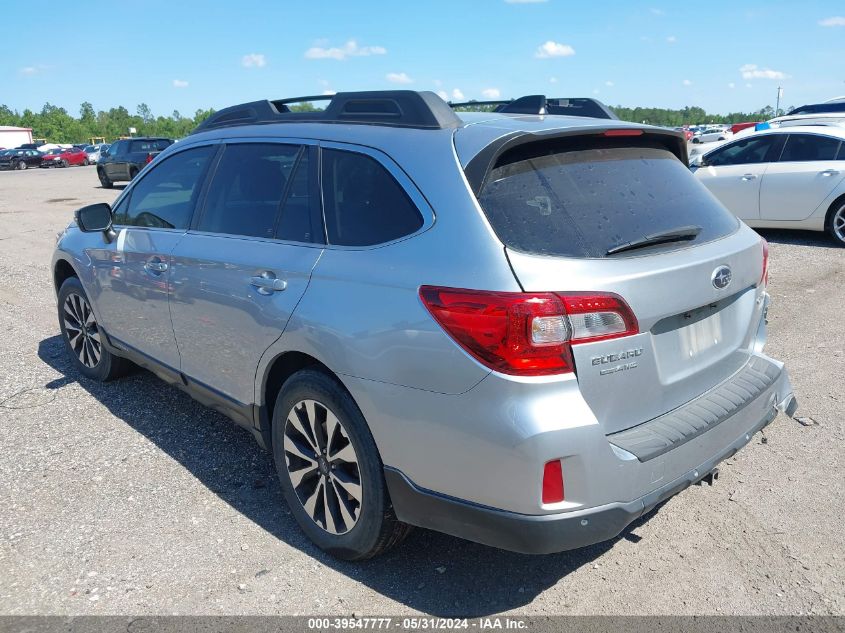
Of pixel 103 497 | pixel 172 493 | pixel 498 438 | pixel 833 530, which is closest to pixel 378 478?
pixel 498 438

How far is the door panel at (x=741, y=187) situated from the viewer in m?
10.1

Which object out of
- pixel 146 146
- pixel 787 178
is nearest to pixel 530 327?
pixel 787 178

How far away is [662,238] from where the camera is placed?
8.63 feet

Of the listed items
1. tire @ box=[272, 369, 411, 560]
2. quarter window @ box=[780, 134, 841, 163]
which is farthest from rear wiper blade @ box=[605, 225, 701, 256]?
quarter window @ box=[780, 134, 841, 163]

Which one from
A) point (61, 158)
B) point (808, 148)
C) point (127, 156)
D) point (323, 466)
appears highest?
point (127, 156)

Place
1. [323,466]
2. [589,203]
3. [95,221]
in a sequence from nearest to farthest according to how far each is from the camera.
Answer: [589,203] → [323,466] → [95,221]

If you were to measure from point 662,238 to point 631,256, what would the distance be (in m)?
0.23

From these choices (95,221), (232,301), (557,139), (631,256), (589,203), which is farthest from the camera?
(95,221)

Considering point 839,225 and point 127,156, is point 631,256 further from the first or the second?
point 127,156

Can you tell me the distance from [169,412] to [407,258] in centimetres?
281

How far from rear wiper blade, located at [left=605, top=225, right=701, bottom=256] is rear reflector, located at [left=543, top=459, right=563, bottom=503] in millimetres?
759

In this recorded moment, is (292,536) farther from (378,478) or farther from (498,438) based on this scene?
(498,438)

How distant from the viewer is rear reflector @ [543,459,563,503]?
2281 millimetres

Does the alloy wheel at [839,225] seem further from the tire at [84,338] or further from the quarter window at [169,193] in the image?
the tire at [84,338]
